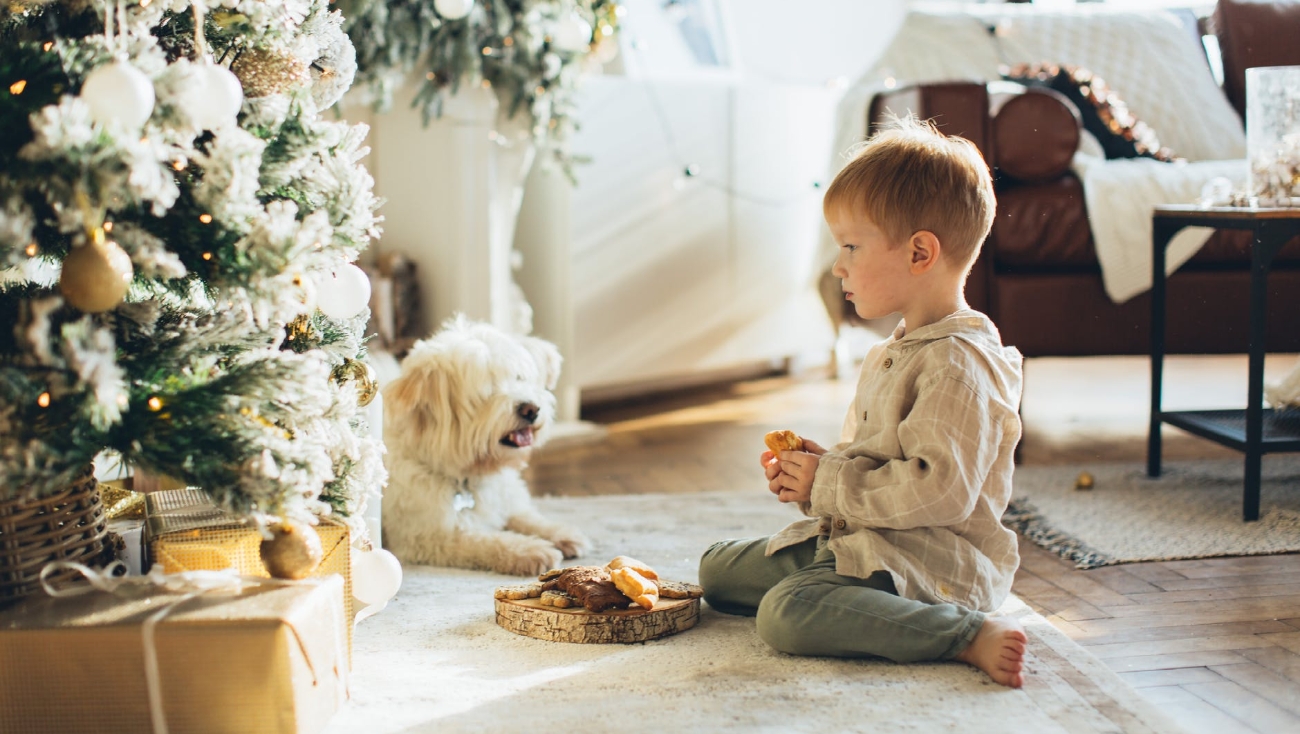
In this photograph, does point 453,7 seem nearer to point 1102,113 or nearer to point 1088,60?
point 1102,113

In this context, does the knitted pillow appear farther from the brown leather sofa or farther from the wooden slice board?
the wooden slice board

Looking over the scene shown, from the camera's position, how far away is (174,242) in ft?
4.50

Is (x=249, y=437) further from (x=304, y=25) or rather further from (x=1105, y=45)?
(x=1105, y=45)

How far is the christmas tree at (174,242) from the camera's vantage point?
1.21 meters

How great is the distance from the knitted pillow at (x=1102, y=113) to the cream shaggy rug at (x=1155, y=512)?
934 mm

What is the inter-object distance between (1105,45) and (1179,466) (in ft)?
5.16

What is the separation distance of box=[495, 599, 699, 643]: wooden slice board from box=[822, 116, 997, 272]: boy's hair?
1.99 feet

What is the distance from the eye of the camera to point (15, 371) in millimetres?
1216

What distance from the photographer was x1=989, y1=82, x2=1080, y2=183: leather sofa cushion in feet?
9.55

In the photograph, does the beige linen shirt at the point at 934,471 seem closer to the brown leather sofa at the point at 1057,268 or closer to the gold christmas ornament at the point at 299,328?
the gold christmas ornament at the point at 299,328

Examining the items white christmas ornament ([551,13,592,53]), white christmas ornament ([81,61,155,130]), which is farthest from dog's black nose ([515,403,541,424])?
white christmas ornament ([551,13,592,53])

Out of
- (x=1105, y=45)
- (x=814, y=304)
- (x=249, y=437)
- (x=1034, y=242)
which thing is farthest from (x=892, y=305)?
(x=814, y=304)

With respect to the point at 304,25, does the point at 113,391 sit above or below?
below

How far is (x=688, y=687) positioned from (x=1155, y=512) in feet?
4.37
